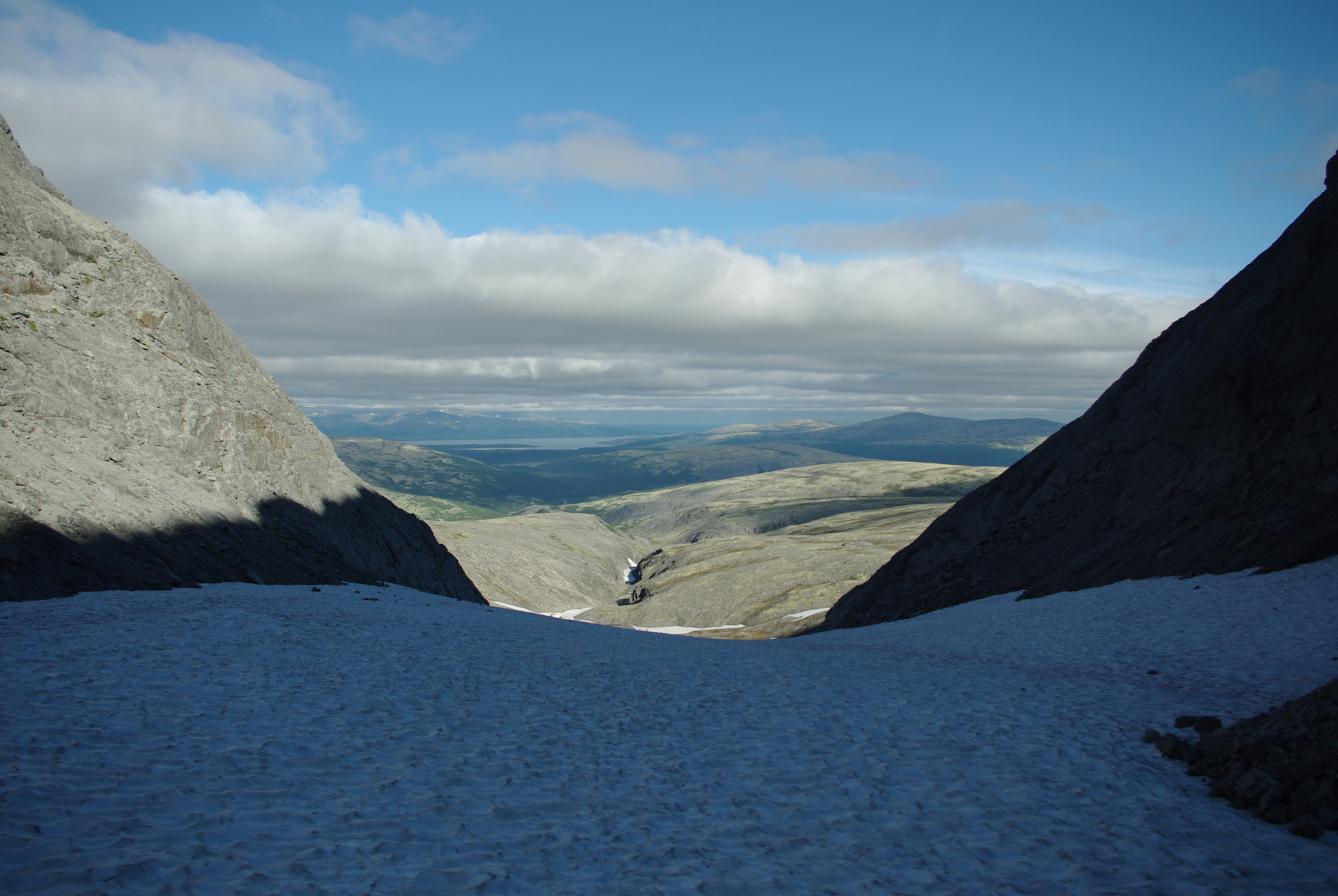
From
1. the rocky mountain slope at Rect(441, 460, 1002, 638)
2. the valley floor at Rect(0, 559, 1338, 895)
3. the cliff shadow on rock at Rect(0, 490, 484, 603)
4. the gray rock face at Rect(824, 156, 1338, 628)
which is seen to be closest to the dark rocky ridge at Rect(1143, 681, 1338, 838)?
the valley floor at Rect(0, 559, 1338, 895)

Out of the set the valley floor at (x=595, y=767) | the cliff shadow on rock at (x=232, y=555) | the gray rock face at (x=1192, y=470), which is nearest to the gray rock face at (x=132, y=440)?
the cliff shadow on rock at (x=232, y=555)

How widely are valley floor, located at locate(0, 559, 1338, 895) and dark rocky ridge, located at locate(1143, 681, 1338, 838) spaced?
15.5 inches

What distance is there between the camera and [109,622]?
19297mm

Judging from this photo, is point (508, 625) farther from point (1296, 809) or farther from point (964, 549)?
point (964, 549)

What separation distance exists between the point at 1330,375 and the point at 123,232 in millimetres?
74461

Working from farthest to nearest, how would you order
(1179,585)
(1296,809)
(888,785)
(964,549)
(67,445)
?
1. (964,549)
2. (67,445)
3. (1179,585)
4. (888,785)
5. (1296,809)

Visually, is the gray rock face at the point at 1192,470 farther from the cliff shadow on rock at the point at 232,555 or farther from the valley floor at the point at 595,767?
the cliff shadow on rock at the point at 232,555

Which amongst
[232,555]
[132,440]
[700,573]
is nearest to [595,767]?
[232,555]

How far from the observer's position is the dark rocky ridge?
392 inches

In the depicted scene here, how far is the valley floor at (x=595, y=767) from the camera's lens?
8.54 meters

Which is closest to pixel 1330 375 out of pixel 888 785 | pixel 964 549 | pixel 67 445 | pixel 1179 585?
pixel 1179 585

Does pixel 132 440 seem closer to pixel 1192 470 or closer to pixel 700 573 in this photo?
pixel 1192 470

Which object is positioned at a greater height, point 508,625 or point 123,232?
point 123,232

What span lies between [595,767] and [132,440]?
128ft
